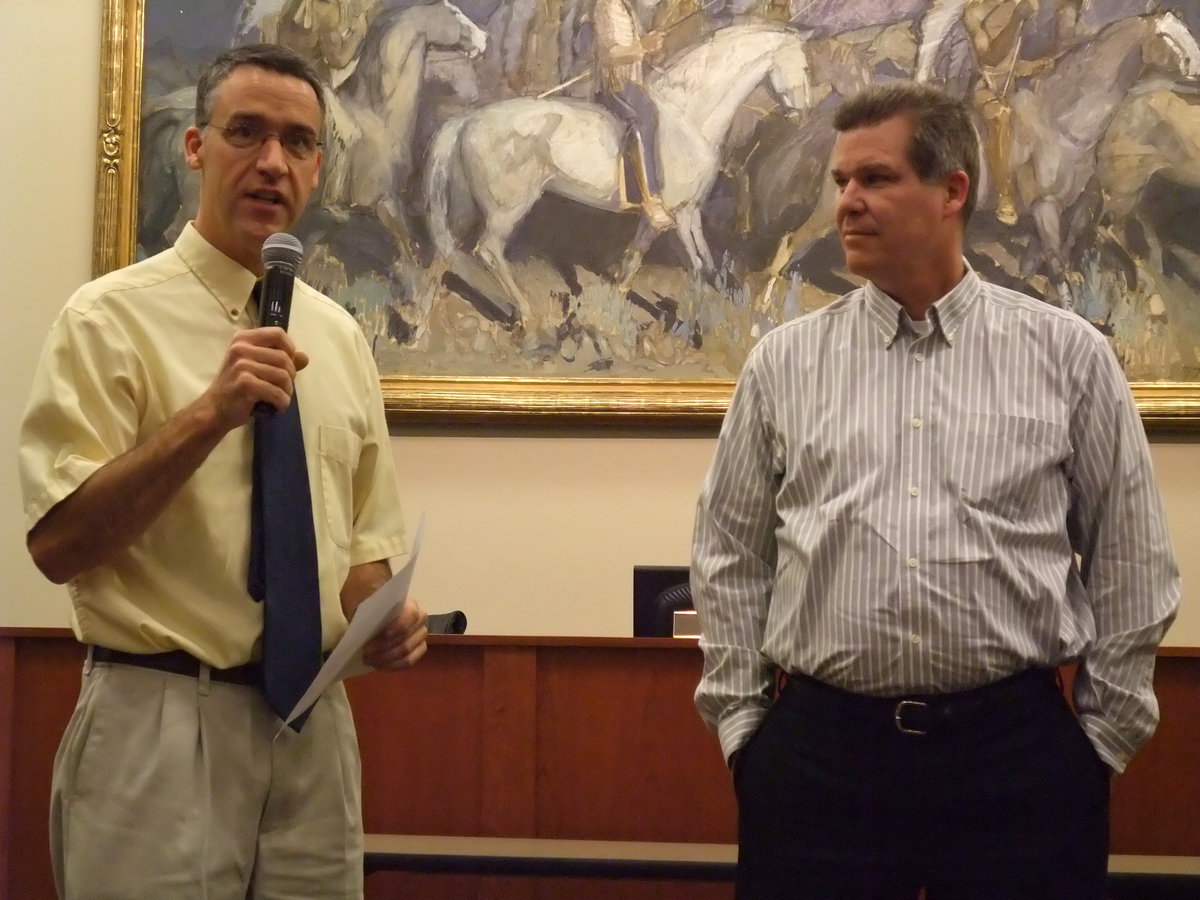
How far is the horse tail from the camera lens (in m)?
4.36

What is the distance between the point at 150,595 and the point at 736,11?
337 cm

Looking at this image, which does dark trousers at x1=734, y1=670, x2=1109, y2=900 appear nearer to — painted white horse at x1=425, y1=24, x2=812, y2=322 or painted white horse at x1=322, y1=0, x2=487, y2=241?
painted white horse at x1=425, y1=24, x2=812, y2=322

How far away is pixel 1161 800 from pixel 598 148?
8.51 ft

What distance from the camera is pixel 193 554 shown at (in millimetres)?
1634

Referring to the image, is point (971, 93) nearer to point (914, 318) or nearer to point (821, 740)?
point (914, 318)

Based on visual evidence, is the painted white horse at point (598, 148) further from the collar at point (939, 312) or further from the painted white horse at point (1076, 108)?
the collar at point (939, 312)

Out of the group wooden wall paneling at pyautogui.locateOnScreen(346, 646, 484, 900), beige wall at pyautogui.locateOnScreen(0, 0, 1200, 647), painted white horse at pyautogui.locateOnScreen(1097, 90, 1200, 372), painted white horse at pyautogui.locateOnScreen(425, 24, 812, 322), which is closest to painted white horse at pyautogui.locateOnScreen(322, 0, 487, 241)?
painted white horse at pyautogui.locateOnScreen(425, 24, 812, 322)

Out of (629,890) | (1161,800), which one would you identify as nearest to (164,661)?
(629,890)

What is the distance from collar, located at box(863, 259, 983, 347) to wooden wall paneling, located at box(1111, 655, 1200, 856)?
1.55m

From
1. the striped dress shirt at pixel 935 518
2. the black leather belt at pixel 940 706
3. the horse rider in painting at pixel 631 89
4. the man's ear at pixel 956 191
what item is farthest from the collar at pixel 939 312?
the horse rider in painting at pixel 631 89

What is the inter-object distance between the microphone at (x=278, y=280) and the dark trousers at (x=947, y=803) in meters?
0.90

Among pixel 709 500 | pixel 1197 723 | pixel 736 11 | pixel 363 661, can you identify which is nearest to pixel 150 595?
pixel 363 661

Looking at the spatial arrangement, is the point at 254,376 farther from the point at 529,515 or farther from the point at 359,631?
the point at 529,515

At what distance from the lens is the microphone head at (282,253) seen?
1.65 metres
